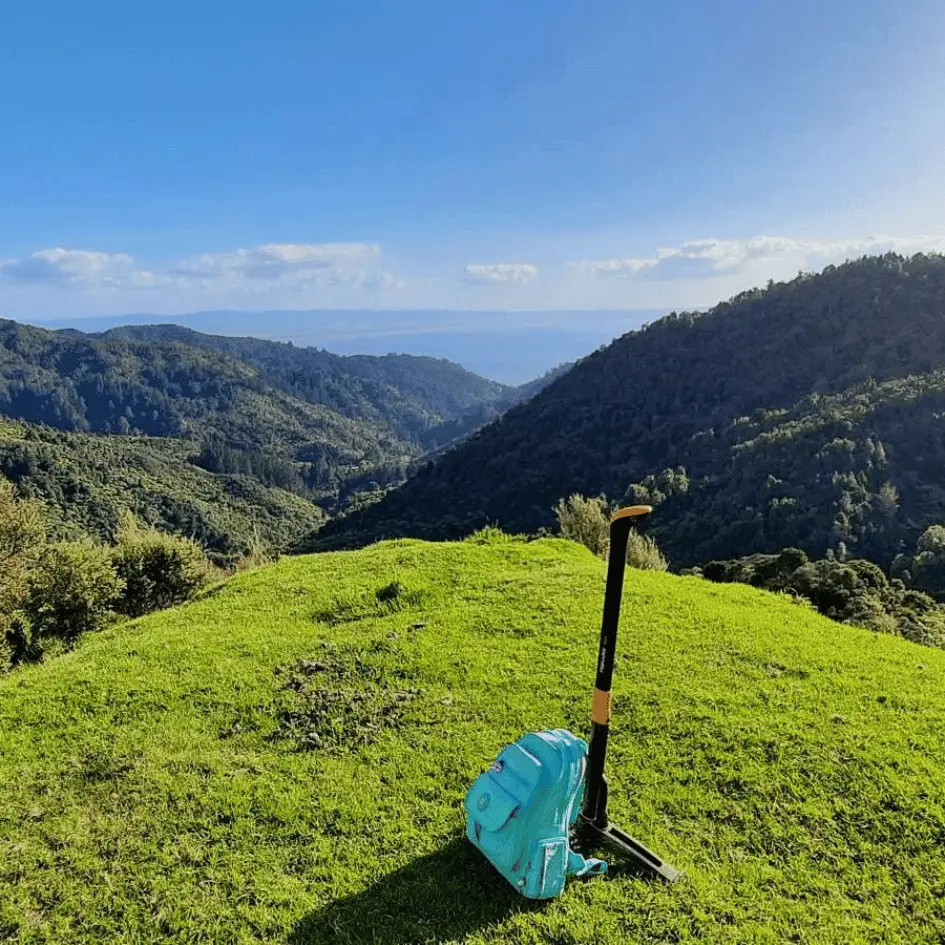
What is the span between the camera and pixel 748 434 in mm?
86625

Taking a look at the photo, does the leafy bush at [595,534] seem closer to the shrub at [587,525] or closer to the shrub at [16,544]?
the shrub at [587,525]

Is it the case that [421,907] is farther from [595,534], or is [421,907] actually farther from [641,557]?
[595,534]

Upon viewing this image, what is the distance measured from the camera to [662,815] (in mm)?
6012

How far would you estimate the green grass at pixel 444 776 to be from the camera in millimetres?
4945

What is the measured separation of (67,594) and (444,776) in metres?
11.4

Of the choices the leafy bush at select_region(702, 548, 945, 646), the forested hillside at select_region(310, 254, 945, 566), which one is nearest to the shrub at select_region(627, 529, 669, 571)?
the leafy bush at select_region(702, 548, 945, 646)

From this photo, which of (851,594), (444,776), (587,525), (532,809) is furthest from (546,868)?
(587,525)

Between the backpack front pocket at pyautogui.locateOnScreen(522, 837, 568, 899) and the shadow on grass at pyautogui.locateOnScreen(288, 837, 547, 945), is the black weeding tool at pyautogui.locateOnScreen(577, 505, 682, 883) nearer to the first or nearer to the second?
the backpack front pocket at pyautogui.locateOnScreen(522, 837, 568, 899)

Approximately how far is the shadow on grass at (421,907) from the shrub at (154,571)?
44.1ft

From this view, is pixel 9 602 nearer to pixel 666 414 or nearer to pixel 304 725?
pixel 304 725

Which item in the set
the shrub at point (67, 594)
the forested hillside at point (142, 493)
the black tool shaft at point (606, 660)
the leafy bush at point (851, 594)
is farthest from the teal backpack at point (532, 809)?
the forested hillside at point (142, 493)

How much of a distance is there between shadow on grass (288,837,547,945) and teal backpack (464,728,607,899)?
24cm

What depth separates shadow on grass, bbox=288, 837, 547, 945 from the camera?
4.73m

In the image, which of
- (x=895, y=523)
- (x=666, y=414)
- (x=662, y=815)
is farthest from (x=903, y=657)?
(x=666, y=414)
